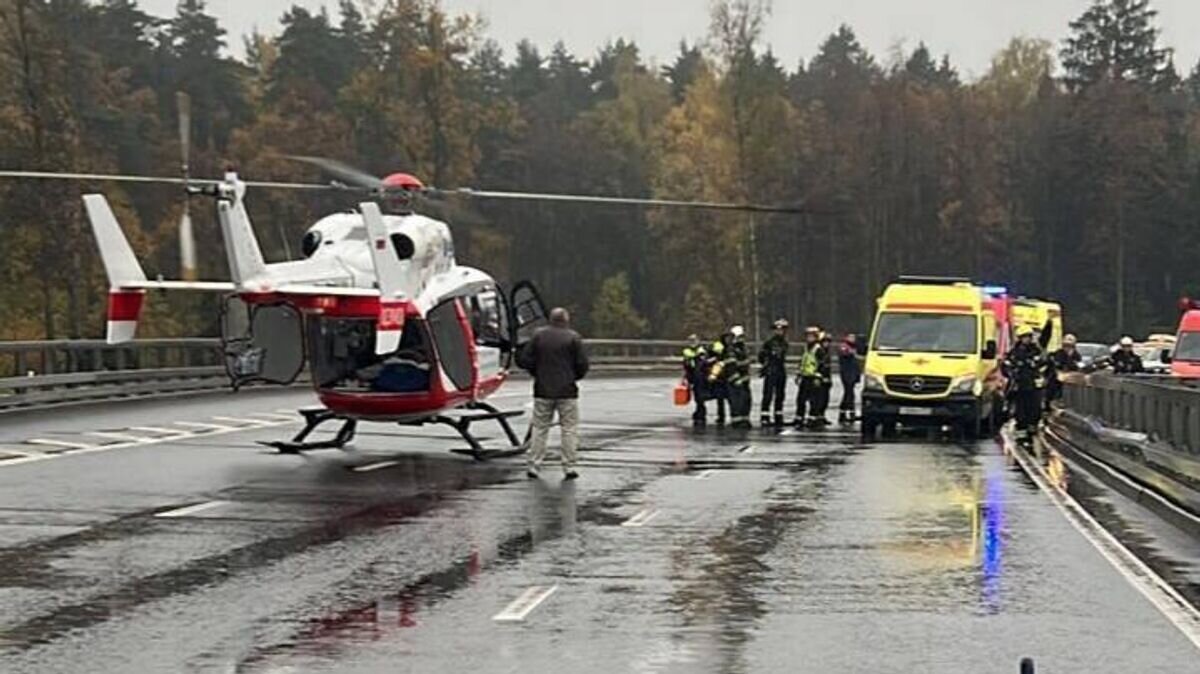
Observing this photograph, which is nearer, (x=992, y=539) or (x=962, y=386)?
(x=992, y=539)

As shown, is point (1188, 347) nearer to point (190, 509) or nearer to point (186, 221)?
point (186, 221)

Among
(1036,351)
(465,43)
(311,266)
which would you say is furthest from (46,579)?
(465,43)

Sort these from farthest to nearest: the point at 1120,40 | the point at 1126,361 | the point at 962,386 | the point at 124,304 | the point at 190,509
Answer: the point at 1120,40 → the point at 1126,361 → the point at 962,386 → the point at 124,304 → the point at 190,509

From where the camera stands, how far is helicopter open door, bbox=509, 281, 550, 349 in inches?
1021

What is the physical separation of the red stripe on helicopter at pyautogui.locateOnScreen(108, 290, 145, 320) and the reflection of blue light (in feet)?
31.8

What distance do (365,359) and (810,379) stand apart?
12.4m

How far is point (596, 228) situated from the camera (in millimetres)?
102812

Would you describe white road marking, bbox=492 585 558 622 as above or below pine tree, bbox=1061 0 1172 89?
below

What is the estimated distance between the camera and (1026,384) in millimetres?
30891

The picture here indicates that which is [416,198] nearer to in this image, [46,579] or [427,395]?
[427,395]

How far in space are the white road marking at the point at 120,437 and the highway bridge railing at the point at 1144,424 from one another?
41.2 ft

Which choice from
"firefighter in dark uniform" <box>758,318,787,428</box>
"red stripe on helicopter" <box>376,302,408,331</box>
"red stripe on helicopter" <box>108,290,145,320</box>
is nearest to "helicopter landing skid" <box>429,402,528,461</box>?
"red stripe on helicopter" <box>376,302,408,331</box>

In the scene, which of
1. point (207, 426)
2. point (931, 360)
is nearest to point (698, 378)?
point (931, 360)

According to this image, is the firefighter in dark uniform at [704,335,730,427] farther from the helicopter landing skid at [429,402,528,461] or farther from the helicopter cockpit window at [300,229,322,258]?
the helicopter cockpit window at [300,229,322,258]
